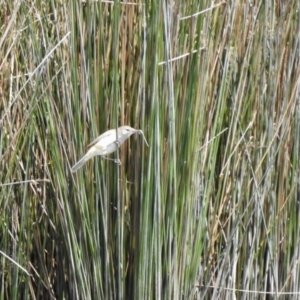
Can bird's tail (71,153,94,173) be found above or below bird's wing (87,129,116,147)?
below

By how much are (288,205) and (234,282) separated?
0.26 meters

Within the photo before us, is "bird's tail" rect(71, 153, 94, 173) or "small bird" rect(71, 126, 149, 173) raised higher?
"small bird" rect(71, 126, 149, 173)

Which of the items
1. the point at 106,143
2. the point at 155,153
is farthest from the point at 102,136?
the point at 155,153

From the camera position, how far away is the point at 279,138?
7.58 feet

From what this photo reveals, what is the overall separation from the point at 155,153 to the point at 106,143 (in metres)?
0.12

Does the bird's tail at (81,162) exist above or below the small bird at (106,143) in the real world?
below

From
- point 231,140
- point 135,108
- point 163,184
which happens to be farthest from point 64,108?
point 231,140

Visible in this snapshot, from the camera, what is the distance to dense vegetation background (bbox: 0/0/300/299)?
A: 203 cm

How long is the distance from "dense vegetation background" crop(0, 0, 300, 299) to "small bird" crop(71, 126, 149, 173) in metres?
0.04

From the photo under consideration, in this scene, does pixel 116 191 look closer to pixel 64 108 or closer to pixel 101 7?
pixel 64 108

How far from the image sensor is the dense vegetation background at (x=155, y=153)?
6.64ft

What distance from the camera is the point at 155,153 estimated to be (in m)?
1.94

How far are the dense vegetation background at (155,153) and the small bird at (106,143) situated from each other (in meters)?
0.04

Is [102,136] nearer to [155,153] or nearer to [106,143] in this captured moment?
[106,143]
